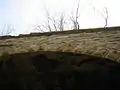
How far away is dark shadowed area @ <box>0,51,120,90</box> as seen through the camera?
11.4 ft

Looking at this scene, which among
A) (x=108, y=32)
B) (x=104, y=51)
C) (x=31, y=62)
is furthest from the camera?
(x=108, y=32)

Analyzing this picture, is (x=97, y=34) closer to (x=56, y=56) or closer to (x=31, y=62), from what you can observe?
(x=56, y=56)

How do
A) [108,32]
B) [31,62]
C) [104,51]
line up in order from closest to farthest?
[104,51] → [31,62] → [108,32]

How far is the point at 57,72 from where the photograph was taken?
11.9 feet

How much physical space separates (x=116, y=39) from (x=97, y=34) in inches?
15.8

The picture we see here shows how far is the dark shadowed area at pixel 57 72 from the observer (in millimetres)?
3473

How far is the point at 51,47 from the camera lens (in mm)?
3838

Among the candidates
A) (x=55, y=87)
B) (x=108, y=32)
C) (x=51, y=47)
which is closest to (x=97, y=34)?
(x=108, y=32)

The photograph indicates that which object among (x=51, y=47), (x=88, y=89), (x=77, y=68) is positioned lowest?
(x=88, y=89)

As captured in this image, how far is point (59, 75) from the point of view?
11.9ft

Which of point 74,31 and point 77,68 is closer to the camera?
point 77,68

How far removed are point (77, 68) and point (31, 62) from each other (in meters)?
0.62

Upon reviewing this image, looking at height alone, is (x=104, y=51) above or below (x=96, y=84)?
above

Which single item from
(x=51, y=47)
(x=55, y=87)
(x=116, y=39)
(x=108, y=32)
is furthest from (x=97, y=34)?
(x=55, y=87)
